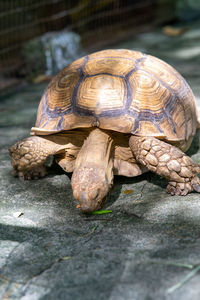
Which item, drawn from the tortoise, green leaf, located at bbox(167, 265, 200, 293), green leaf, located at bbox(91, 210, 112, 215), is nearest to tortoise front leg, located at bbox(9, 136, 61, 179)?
the tortoise

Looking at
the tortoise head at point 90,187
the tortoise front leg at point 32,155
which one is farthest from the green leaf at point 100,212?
the tortoise front leg at point 32,155

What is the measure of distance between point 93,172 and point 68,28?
5312 millimetres

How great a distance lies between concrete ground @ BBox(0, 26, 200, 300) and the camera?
1.89 metres

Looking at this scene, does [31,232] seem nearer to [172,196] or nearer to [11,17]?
[172,196]

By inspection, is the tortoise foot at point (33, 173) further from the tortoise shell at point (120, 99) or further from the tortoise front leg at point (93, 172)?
the tortoise front leg at point (93, 172)

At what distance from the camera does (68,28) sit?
732 centimetres

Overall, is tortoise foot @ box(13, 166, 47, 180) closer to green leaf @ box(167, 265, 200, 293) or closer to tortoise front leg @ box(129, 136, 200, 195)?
tortoise front leg @ box(129, 136, 200, 195)

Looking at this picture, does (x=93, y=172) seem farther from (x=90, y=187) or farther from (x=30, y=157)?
(x=30, y=157)

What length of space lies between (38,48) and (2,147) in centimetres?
310

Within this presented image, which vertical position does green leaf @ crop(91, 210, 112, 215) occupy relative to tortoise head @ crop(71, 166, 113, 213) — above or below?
below

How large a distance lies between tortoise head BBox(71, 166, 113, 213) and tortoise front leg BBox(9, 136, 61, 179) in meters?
0.55

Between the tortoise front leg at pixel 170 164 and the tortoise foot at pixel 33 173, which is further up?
the tortoise front leg at pixel 170 164

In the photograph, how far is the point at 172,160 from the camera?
272 cm

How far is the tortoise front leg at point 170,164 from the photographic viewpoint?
2.72m
